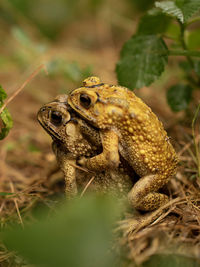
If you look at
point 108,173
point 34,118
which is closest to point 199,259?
point 108,173

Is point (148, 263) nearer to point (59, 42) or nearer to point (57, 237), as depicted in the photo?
point (57, 237)

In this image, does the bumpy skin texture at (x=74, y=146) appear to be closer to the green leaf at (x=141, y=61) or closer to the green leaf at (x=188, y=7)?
the green leaf at (x=141, y=61)

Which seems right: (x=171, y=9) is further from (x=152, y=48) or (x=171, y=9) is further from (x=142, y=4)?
(x=142, y=4)

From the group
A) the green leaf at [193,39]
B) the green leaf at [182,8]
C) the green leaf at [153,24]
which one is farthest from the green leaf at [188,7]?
the green leaf at [193,39]

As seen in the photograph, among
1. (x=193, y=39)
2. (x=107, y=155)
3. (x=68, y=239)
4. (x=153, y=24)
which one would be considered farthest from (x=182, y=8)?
(x=68, y=239)

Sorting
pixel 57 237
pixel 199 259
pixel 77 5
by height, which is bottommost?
pixel 199 259

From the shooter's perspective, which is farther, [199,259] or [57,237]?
[199,259]

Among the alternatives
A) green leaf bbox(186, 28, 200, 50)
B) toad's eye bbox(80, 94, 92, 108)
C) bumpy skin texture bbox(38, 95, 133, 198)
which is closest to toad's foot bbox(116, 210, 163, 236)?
bumpy skin texture bbox(38, 95, 133, 198)
